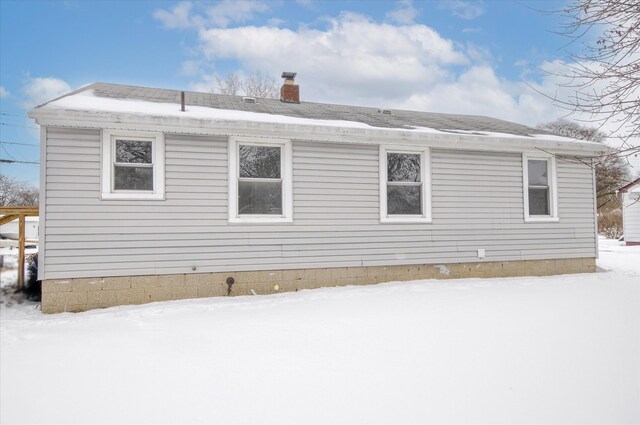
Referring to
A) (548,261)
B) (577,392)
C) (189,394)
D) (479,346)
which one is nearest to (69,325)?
(189,394)

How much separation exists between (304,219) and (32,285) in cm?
537

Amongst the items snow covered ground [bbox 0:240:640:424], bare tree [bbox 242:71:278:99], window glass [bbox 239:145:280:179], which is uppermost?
bare tree [bbox 242:71:278:99]

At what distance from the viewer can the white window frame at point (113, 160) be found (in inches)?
255

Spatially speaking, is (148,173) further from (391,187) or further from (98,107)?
(391,187)

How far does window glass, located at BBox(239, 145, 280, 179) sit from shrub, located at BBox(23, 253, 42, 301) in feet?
14.5

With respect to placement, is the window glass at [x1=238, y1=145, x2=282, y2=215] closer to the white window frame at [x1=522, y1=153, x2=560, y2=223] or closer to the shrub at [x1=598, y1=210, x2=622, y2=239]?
the white window frame at [x1=522, y1=153, x2=560, y2=223]

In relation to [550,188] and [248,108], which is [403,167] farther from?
A: [550,188]

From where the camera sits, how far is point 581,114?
3.87 m

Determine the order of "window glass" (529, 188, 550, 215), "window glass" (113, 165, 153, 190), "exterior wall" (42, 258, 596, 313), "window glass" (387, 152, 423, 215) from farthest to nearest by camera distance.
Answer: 1. "window glass" (529, 188, 550, 215)
2. "window glass" (387, 152, 423, 215)
3. "window glass" (113, 165, 153, 190)
4. "exterior wall" (42, 258, 596, 313)

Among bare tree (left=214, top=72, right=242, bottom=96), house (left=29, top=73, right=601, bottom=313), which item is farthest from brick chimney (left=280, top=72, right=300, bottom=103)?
Answer: bare tree (left=214, top=72, right=242, bottom=96)

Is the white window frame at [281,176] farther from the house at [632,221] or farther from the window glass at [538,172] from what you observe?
the house at [632,221]

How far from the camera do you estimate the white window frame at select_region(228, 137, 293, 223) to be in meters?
7.14

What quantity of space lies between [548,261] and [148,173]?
8.68m

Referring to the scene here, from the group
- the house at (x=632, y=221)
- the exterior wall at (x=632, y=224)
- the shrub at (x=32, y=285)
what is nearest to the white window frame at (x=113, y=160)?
the shrub at (x=32, y=285)
